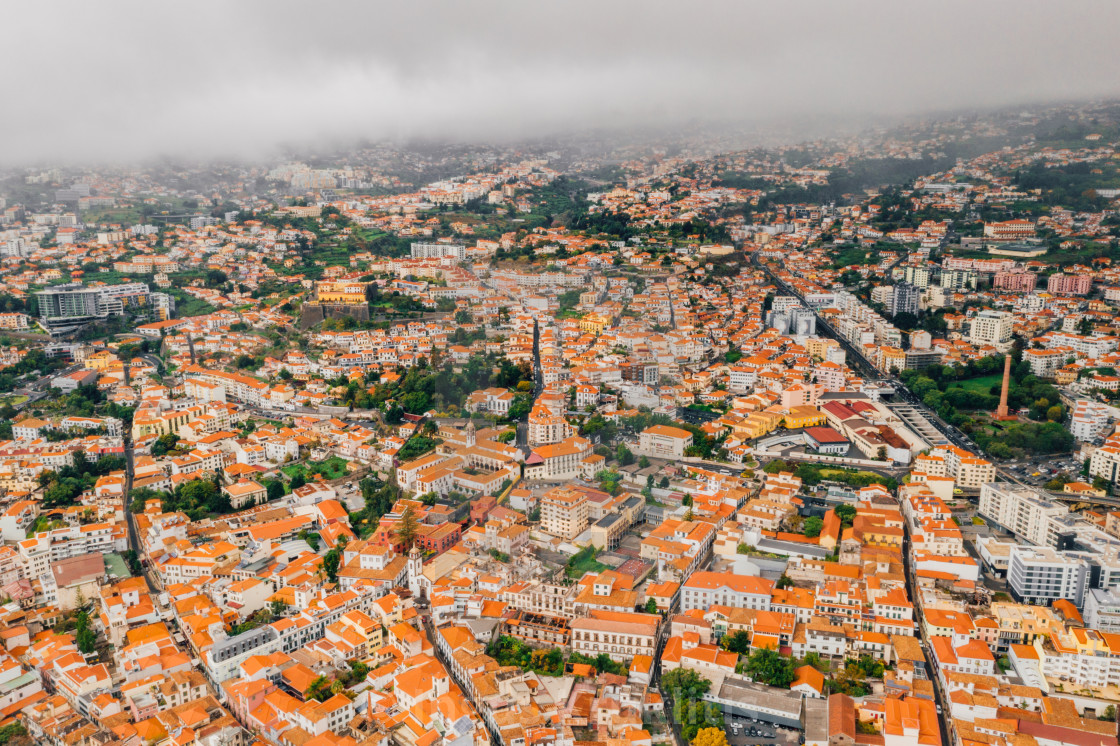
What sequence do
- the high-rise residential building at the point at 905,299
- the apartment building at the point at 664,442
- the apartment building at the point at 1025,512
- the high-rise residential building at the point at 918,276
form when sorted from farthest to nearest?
the high-rise residential building at the point at 918,276 < the high-rise residential building at the point at 905,299 < the apartment building at the point at 664,442 < the apartment building at the point at 1025,512

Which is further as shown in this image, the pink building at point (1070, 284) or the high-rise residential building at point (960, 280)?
the high-rise residential building at point (960, 280)

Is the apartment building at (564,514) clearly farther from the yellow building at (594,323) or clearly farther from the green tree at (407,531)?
the yellow building at (594,323)

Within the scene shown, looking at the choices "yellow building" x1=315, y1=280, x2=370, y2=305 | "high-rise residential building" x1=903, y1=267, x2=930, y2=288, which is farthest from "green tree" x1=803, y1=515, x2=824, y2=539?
"high-rise residential building" x1=903, y1=267, x2=930, y2=288

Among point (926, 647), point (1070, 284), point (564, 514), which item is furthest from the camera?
point (1070, 284)

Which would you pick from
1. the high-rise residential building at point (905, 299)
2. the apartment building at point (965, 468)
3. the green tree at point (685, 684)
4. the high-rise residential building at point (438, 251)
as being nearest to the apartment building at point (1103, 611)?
the apartment building at point (965, 468)

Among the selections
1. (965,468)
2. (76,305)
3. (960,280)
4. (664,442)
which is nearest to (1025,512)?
(965,468)

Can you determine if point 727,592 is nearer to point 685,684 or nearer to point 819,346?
point 685,684

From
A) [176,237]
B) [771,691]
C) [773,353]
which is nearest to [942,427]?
[773,353]
